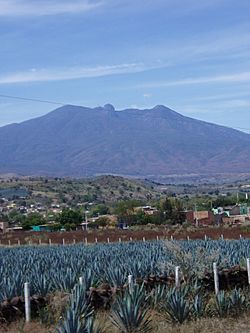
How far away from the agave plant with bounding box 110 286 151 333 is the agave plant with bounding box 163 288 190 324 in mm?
829

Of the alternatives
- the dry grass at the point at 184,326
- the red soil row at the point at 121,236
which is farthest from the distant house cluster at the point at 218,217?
the dry grass at the point at 184,326

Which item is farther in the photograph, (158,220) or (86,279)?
(158,220)

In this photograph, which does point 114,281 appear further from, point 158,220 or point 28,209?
point 28,209

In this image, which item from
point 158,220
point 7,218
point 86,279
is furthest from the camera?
point 7,218

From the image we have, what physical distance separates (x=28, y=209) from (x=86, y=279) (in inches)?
4304

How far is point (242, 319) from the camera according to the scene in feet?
39.8

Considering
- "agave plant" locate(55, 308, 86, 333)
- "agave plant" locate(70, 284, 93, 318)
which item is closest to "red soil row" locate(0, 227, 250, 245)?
"agave plant" locate(70, 284, 93, 318)

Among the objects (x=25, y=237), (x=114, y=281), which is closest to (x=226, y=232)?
(x=25, y=237)

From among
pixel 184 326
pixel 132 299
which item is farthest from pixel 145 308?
pixel 184 326

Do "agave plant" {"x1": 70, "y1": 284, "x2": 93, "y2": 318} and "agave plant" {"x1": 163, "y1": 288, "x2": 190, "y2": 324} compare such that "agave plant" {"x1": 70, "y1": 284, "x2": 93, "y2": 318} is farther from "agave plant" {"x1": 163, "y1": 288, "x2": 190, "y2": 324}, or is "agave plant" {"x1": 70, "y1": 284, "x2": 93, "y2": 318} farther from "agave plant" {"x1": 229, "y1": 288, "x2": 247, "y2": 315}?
"agave plant" {"x1": 229, "y1": 288, "x2": 247, "y2": 315}

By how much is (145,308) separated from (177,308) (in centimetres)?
64

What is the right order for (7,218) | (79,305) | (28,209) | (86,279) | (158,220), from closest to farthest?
(79,305) < (86,279) < (158,220) < (7,218) < (28,209)

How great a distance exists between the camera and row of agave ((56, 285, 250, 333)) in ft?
31.1

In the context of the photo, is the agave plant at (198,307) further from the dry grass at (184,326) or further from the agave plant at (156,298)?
the agave plant at (156,298)
